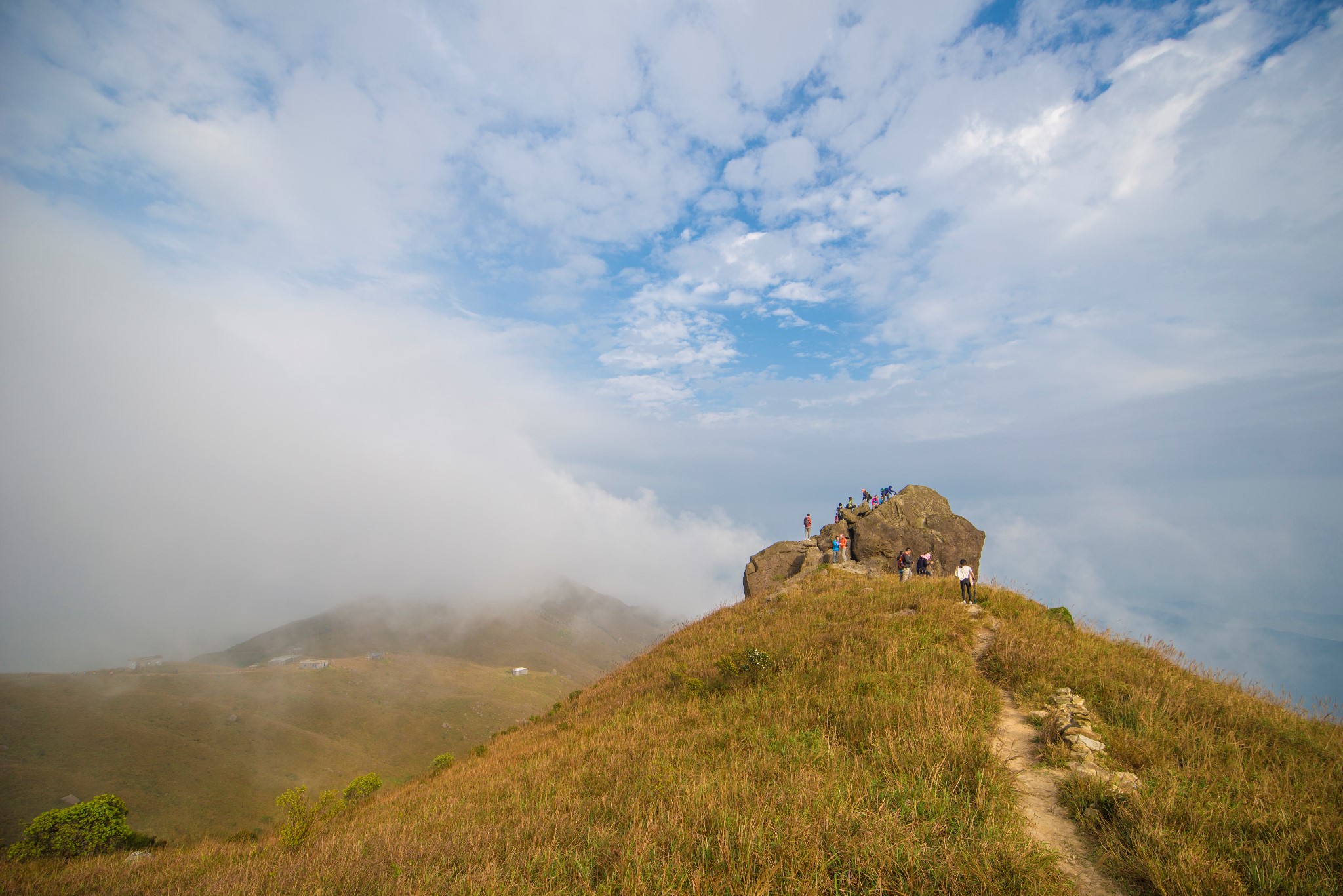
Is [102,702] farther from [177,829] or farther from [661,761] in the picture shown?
[661,761]

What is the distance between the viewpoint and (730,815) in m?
5.62

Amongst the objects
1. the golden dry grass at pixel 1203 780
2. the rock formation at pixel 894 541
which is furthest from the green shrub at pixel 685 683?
the rock formation at pixel 894 541

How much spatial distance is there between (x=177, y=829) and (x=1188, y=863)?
410 ft

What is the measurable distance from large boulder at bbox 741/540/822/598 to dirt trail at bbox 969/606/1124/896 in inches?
903

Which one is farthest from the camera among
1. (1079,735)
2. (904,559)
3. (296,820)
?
(904,559)

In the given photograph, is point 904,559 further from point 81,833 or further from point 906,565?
point 81,833

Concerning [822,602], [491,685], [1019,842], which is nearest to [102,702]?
[491,685]

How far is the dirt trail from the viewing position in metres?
5.10

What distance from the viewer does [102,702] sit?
115375 millimetres

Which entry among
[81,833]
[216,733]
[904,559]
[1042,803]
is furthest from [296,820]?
[216,733]

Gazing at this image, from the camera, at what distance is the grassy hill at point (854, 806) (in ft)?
15.5

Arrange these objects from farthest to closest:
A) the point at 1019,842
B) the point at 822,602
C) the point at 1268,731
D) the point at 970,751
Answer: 1. the point at 822,602
2. the point at 1268,731
3. the point at 970,751
4. the point at 1019,842

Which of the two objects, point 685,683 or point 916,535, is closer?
point 685,683

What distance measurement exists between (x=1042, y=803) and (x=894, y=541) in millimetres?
26479
